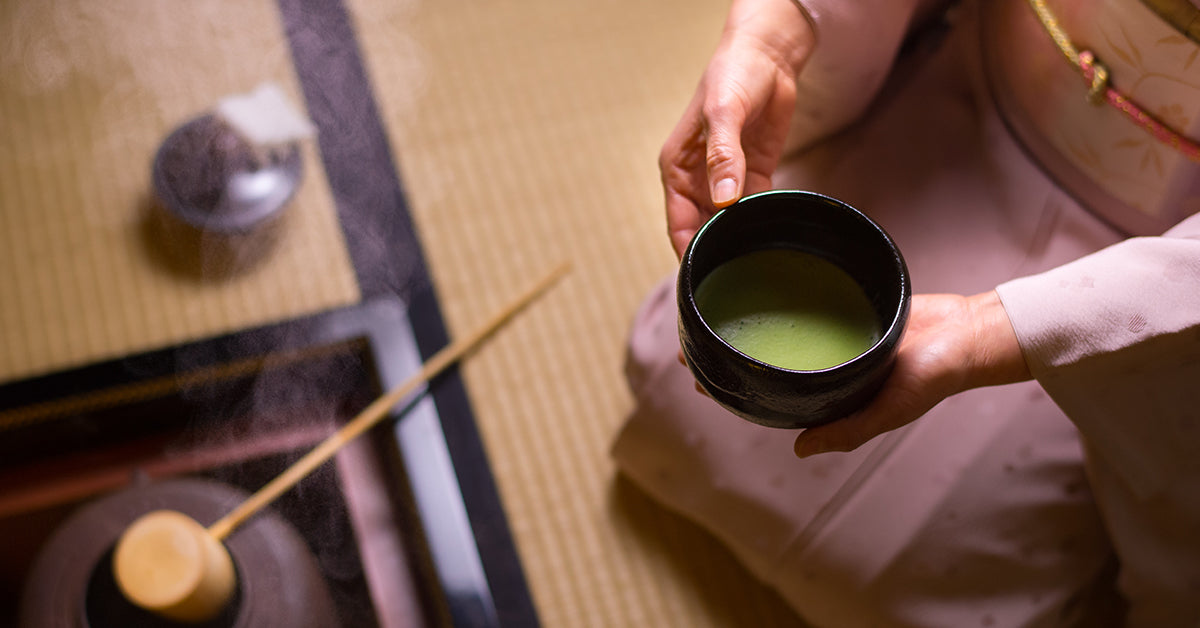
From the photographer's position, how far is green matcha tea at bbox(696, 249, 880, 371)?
769 mm

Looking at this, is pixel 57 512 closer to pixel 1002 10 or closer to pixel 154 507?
pixel 154 507

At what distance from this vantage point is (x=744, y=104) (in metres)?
0.95

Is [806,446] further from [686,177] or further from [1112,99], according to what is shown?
[1112,99]

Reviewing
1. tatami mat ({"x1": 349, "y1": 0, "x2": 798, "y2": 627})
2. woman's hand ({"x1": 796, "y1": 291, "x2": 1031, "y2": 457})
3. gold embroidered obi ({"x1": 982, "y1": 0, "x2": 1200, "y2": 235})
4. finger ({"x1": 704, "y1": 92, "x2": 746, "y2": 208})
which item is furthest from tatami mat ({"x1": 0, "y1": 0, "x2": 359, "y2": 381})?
gold embroidered obi ({"x1": 982, "y1": 0, "x2": 1200, "y2": 235})

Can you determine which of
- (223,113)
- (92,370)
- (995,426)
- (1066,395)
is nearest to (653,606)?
(995,426)

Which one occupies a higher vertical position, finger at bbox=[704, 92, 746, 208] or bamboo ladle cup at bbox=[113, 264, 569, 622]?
finger at bbox=[704, 92, 746, 208]

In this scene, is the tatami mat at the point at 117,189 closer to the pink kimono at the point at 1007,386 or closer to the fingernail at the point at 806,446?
the pink kimono at the point at 1007,386

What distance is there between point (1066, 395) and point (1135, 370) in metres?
0.07

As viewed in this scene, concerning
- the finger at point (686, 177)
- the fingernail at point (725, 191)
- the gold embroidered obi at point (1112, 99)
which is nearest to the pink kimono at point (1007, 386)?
the gold embroidered obi at point (1112, 99)

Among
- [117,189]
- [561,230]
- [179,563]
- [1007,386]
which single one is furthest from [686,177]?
[117,189]

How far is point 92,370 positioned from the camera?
1.35m

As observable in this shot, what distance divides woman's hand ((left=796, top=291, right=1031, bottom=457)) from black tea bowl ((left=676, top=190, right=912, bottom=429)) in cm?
6

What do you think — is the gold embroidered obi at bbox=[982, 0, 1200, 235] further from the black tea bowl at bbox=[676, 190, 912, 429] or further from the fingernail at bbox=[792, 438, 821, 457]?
the fingernail at bbox=[792, 438, 821, 457]

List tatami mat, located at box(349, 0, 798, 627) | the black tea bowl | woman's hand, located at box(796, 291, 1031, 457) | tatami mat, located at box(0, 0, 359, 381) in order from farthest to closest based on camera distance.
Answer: tatami mat, located at box(0, 0, 359, 381) < tatami mat, located at box(349, 0, 798, 627) < woman's hand, located at box(796, 291, 1031, 457) < the black tea bowl
